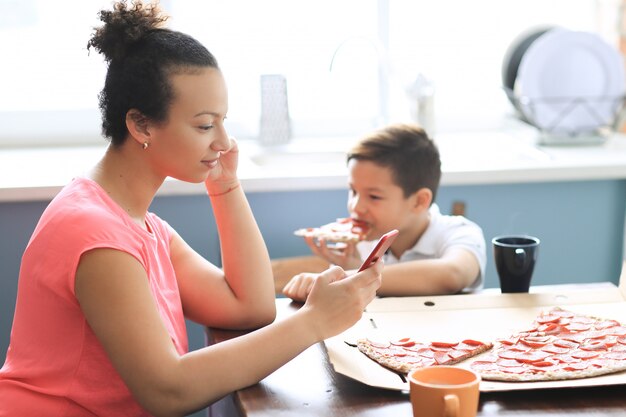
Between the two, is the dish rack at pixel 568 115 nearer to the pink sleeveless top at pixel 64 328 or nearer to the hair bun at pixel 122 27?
the hair bun at pixel 122 27

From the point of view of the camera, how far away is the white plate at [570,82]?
9.39 ft

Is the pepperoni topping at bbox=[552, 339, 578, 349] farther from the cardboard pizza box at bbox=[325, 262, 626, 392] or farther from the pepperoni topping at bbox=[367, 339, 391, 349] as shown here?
the pepperoni topping at bbox=[367, 339, 391, 349]

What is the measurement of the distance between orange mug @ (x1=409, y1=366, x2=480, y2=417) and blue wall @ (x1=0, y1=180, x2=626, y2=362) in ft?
4.71

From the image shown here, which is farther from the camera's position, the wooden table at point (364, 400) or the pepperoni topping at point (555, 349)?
the pepperoni topping at point (555, 349)

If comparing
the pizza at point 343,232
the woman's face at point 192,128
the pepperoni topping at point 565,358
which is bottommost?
the pepperoni topping at point 565,358

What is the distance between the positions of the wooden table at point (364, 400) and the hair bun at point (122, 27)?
0.55 m

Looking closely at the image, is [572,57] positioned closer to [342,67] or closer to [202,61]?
[342,67]

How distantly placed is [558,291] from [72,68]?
1922mm

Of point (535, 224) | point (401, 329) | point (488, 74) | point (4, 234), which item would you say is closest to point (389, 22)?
point (488, 74)

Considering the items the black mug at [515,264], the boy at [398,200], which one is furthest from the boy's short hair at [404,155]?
→ the black mug at [515,264]

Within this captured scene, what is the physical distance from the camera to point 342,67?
308cm

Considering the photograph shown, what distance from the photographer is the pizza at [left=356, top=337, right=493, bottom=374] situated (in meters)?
1.26

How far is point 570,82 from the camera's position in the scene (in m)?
2.90

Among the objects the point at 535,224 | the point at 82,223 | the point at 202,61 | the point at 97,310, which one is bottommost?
the point at 535,224
